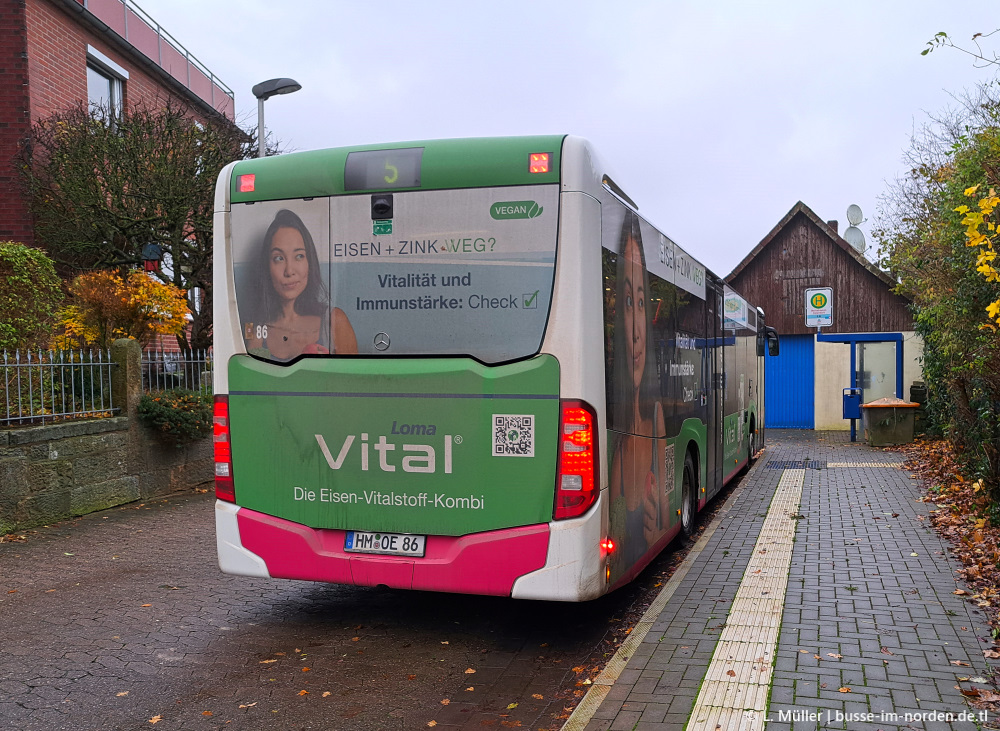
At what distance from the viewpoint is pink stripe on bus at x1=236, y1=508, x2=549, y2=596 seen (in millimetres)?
5035

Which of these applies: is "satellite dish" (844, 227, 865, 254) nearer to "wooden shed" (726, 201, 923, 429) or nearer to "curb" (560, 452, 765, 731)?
"wooden shed" (726, 201, 923, 429)

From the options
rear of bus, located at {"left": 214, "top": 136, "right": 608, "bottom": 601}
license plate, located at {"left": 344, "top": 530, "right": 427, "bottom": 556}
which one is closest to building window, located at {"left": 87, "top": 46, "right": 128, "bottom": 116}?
rear of bus, located at {"left": 214, "top": 136, "right": 608, "bottom": 601}

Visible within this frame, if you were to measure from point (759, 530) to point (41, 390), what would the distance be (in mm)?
7885

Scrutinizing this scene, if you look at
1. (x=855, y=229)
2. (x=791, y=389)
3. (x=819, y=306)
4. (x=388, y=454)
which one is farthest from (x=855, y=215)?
(x=388, y=454)

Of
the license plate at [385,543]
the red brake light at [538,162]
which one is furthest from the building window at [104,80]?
the red brake light at [538,162]

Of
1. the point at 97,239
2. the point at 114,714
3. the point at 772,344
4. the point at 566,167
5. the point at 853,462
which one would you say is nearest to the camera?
the point at 114,714

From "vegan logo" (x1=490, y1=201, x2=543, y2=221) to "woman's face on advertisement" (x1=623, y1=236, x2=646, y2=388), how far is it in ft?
3.43

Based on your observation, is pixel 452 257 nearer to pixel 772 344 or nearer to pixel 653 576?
pixel 653 576

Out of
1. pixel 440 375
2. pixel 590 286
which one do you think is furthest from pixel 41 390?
pixel 590 286

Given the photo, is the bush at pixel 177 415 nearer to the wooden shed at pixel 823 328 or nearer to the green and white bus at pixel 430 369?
the green and white bus at pixel 430 369

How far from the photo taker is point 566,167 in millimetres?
4953

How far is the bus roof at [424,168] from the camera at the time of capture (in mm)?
5020

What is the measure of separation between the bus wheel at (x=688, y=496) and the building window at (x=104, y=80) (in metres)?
14.0

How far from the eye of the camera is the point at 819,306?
87.2 feet
